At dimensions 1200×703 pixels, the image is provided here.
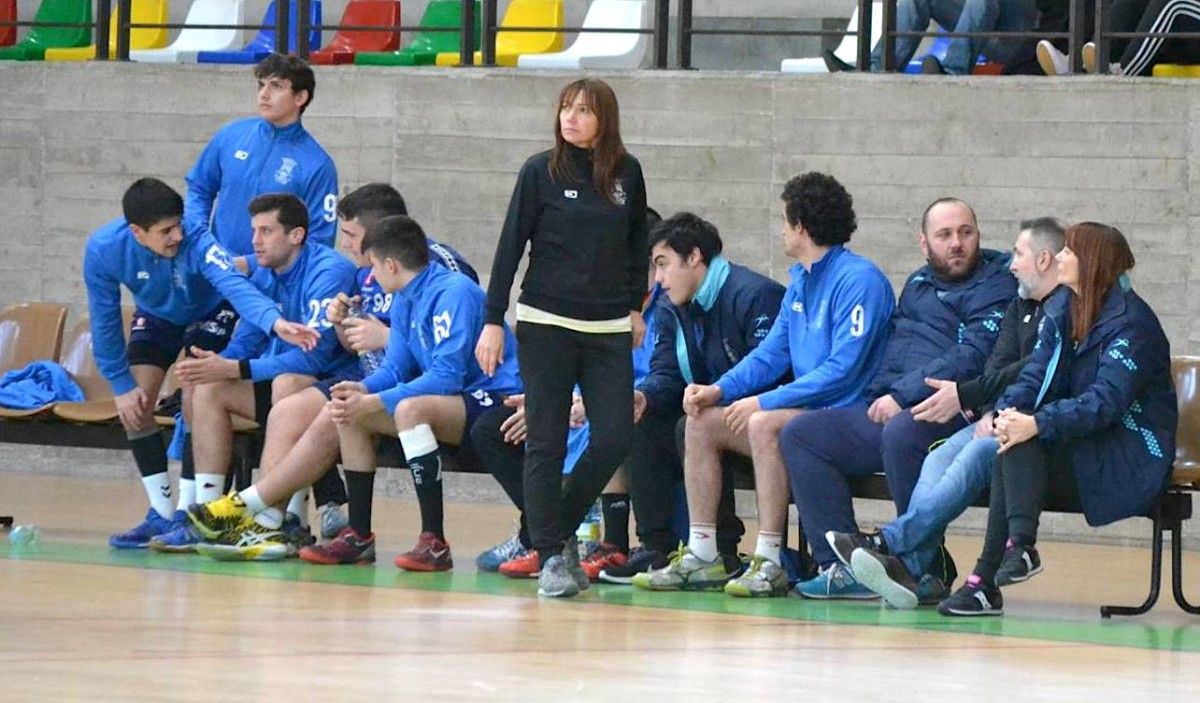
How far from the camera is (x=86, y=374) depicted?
29.6 feet

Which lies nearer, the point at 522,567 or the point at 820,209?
the point at 820,209

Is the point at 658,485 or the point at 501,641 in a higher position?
the point at 658,485

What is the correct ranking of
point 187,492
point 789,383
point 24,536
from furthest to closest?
point 187,492
point 24,536
point 789,383

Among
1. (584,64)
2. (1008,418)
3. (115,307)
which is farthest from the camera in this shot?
(584,64)

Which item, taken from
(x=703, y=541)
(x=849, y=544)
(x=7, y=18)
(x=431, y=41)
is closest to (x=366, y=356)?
(x=703, y=541)

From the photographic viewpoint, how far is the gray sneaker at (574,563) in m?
6.77

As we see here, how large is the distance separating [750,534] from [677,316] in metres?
2.13

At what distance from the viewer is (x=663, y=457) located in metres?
7.37

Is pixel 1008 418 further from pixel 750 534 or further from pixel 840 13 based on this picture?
pixel 840 13

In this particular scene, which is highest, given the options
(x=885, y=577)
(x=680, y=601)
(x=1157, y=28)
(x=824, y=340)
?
(x=1157, y=28)

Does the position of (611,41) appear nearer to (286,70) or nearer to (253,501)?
(286,70)

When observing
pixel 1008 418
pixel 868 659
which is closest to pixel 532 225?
pixel 1008 418

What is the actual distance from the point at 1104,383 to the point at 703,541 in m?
1.38

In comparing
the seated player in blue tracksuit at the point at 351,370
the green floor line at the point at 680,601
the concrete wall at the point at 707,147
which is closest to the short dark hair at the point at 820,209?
the green floor line at the point at 680,601
